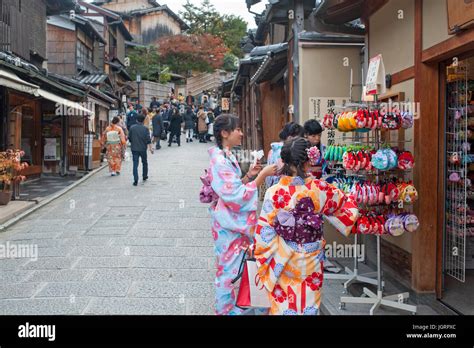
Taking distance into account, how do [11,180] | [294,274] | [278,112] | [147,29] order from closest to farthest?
[294,274] → [11,180] → [278,112] → [147,29]

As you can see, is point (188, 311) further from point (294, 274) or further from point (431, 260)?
point (431, 260)

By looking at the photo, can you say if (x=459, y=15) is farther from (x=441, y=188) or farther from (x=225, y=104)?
(x=225, y=104)

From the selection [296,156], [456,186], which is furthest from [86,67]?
[296,156]

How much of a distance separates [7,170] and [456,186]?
10018 mm

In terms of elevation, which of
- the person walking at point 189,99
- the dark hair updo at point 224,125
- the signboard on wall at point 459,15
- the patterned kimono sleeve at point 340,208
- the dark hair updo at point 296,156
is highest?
the person walking at point 189,99

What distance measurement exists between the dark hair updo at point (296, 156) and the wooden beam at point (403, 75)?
267cm

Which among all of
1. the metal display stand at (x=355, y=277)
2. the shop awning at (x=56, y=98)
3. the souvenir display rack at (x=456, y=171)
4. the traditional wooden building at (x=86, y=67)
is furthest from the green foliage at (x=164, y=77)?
the souvenir display rack at (x=456, y=171)

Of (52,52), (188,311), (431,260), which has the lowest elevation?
(188,311)

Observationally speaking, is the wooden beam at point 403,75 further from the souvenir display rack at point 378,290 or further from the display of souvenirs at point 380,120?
the display of souvenirs at point 380,120

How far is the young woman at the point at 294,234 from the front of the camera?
4172 millimetres

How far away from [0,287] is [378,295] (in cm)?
484

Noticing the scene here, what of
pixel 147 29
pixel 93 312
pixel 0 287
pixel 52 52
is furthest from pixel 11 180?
pixel 147 29

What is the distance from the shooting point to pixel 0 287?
22.2 feet

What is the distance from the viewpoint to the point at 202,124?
31062 mm
